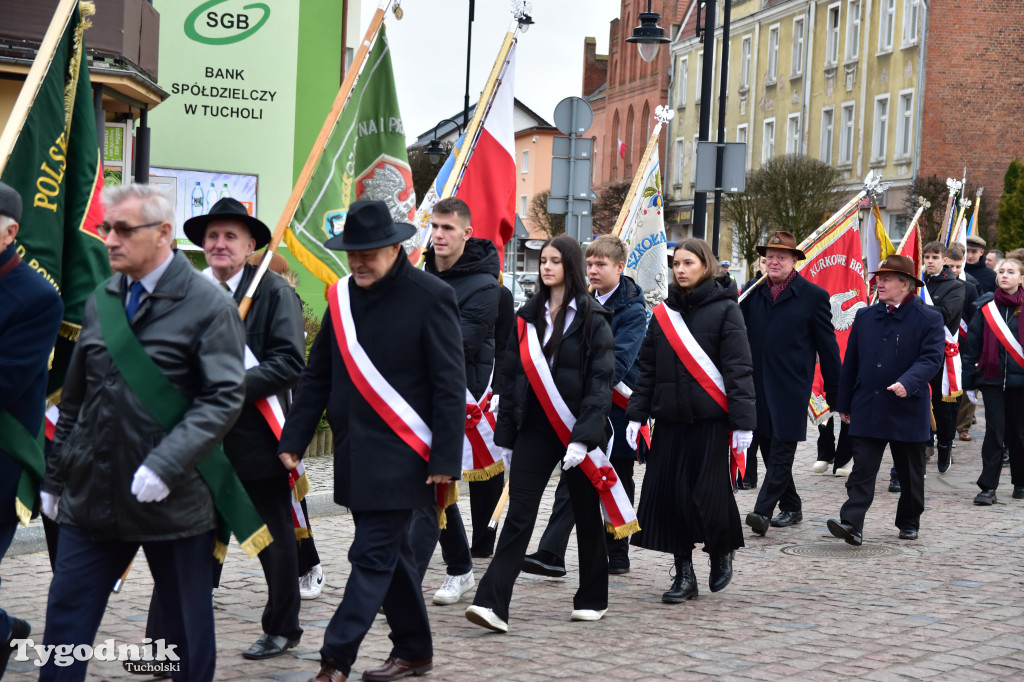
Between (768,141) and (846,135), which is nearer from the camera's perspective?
(846,135)

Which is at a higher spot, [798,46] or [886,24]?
[798,46]

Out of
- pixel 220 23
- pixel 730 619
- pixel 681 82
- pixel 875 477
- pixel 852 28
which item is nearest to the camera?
pixel 730 619

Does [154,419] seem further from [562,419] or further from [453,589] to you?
[453,589]

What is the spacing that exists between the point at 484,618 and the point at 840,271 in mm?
7844

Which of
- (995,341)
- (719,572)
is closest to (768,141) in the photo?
(995,341)

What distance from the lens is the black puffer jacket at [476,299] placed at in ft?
24.9

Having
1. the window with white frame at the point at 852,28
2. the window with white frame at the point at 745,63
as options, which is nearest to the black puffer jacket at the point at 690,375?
the window with white frame at the point at 852,28

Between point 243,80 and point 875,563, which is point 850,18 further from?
point 875,563

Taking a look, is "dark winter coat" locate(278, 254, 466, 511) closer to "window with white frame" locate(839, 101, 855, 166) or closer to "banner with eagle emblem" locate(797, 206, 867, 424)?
"banner with eagle emblem" locate(797, 206, 867, 424)

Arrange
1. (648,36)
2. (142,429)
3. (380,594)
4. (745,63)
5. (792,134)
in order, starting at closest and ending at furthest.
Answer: (142,429) < (380,594) < (648,36) < (792,134) < (745,63)

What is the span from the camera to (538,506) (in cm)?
714

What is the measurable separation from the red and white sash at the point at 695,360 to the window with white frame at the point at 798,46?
44676mm

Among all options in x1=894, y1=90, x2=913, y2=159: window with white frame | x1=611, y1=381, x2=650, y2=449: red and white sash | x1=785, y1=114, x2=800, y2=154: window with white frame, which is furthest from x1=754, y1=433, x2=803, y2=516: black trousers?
x1=785, y1=114, x2=800, y2=154: window with white frame

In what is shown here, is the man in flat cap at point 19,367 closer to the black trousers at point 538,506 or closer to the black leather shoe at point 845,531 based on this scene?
the black trousers at point 538,506
